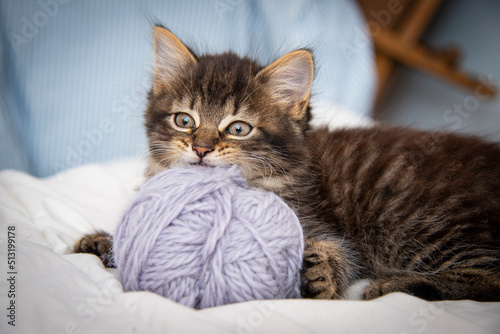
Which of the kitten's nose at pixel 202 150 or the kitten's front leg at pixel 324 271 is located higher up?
the kitten's nose at pixel 202 150

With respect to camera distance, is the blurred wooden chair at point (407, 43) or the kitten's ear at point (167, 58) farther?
the blurred wooden chair at point (407, 43)

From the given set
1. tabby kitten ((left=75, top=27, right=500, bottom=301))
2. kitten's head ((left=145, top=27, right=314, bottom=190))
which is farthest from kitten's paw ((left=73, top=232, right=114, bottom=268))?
kitten's head ((left=145, top=27, right=314, bottom=190))

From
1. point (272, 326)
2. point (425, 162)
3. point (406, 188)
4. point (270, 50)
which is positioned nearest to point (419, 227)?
point (406, 188)

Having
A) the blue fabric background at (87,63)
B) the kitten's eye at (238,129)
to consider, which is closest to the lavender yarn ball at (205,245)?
the kitten's eye at (238,129)

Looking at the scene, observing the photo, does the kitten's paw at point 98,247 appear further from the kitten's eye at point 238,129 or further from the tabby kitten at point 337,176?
the kitten's eye at point 238,129

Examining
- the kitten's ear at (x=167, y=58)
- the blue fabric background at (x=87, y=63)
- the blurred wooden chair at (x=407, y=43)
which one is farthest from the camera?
the blurred wooden chair at (x=407, y=43)

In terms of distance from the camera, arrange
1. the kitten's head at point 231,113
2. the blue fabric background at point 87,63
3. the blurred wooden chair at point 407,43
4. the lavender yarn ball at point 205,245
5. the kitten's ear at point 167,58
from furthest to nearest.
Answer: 1. the blurred wooden chair at point 407,43
2. the blue fabric background at point 87,63
3. the kitten's ear at point 167,58
4. the kitten's head at point 231,113
5. the lavender yarn ball at point 205,245

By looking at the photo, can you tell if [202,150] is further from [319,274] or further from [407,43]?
[407,43]

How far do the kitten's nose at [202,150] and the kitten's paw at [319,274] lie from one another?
18.4 inches

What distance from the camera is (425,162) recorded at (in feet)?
4.59

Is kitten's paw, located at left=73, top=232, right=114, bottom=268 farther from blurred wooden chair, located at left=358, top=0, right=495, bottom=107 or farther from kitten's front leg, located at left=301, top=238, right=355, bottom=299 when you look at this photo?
blurred wooden chair, located at left=358, top=0, right=495, bottom=107

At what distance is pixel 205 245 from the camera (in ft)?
3.26

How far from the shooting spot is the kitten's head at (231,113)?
1.26 meters

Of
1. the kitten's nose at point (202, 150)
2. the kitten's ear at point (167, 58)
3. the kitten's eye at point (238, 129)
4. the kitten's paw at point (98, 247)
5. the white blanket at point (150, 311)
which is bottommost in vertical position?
the kitten's paw at point (98, 247)
